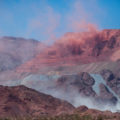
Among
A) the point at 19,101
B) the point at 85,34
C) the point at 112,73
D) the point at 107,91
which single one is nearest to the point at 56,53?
the point at 85,34

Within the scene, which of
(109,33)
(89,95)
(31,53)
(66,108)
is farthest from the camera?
(31,53)

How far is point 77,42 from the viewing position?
160 m

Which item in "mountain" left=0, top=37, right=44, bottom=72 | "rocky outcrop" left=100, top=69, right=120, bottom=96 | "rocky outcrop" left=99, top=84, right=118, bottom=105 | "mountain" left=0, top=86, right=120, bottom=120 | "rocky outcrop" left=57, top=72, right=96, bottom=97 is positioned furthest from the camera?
"mountain" left=0, top=37, right=44, bottom=72

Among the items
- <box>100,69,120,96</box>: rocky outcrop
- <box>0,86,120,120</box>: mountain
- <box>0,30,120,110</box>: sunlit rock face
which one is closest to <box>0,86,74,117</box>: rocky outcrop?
<box>0,86,120,120</box>: mountain

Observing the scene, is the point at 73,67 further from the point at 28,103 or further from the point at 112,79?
the point at 28,103

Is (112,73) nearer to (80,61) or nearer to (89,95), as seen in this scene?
(89,95)

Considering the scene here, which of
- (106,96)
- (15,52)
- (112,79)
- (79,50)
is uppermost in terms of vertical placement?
(15,52)

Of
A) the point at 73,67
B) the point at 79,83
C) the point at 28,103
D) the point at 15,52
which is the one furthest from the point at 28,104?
the point at 15,52

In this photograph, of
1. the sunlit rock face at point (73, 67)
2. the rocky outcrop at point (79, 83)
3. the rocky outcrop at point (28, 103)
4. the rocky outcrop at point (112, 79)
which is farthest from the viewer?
the rocky outcrop at point (112, 79)

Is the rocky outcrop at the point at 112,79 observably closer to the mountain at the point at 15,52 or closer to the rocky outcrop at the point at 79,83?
the rocky outcrop at the point at 79,83

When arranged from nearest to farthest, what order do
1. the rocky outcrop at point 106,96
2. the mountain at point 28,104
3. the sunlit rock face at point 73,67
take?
the mountain at point 28,104 < the rocky outcrop at point 106,96 < the sunlit rock face at point 73,67

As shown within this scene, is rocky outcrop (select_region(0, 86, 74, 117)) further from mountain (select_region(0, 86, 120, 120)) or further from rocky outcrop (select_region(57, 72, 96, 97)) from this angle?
rocky outcrop (select_region(57, 72, 96, 97))

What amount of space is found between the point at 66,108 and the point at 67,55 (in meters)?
99.6

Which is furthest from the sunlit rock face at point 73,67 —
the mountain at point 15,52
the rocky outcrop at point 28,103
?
the rocky outcrop at point 28,103
